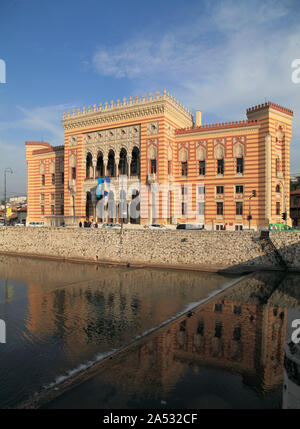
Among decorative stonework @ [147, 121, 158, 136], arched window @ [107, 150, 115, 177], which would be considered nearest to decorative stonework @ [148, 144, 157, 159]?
decorative stonework @ [147, 121, 158, 136]

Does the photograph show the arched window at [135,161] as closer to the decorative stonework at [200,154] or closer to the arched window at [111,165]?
the arched window at [111,165]

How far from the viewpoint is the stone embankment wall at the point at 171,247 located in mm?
29750

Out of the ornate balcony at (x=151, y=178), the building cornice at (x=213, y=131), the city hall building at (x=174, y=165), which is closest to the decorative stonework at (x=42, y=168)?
the city hall building at (x=174, y=165)

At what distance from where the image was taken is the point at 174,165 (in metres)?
42.7

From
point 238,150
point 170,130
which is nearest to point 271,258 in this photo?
point 238,150

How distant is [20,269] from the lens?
116 feet

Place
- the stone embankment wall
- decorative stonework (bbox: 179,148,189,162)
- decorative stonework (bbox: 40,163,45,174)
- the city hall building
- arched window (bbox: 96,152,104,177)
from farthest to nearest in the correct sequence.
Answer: decorative stonework (bbox: 40,163,45,174)
arched window (bbox: 96,152,104,177)
decorative stonework (bbox: 179,148,189,162)
the city hall building
the stone embankment wall

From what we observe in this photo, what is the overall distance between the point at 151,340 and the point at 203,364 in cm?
325

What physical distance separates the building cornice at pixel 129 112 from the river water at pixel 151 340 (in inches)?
895

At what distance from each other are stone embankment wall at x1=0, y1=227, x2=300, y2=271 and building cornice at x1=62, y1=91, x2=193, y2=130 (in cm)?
1613

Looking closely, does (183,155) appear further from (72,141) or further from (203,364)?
(203,364)

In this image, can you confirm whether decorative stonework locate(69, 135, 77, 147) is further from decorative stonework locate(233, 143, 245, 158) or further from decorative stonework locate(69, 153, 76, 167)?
decorative stonework locate(233, 143, 245, 158)

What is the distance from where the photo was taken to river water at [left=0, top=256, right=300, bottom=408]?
35.2 ft
